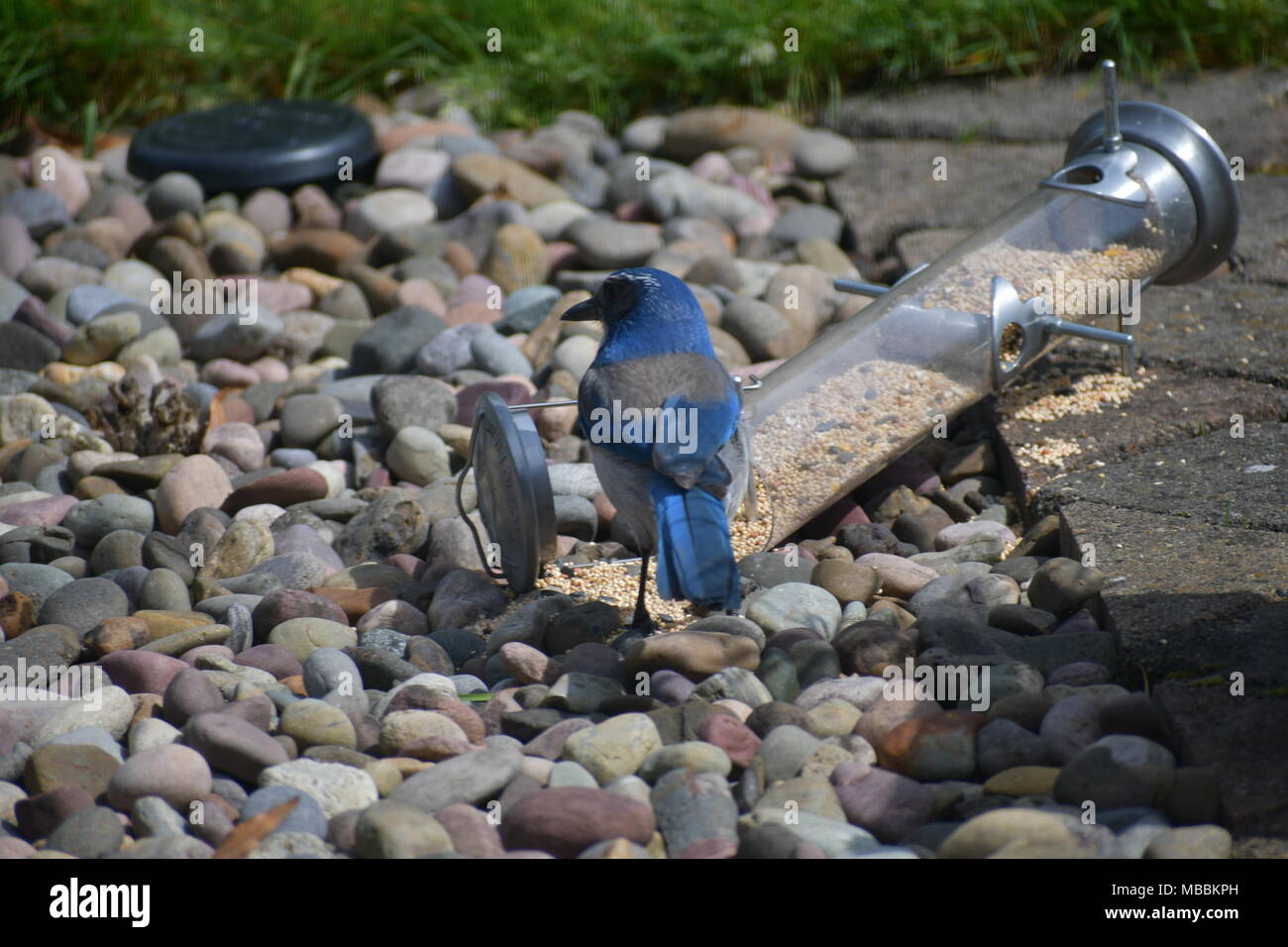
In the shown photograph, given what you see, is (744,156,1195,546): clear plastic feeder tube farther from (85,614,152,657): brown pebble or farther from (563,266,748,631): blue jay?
(85,614,152,657): brown pebble

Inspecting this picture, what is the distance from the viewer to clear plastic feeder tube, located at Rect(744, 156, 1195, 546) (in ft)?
13.1

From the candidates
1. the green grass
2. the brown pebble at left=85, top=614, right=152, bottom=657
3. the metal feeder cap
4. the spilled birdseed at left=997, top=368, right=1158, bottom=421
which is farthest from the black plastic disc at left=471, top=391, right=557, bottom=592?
the green grass

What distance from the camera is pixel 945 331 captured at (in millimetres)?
4180

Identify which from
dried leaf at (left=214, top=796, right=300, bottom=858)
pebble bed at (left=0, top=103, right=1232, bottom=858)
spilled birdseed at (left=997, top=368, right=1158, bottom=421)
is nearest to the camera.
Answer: dried leaf at (left=214, top=796, right=300, bottom=858)

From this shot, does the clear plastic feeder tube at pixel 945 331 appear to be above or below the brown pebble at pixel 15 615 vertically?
above

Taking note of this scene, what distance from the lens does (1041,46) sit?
760 centimetres

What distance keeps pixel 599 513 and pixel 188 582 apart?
1206 millimetres

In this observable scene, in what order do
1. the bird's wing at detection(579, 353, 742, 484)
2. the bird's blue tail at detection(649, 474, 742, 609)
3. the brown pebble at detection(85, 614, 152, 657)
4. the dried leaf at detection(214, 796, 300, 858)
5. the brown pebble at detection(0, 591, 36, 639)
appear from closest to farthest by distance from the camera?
the dried leaf at detection(214, 796, 300, 858) → the bird's blue tail at detection(649, 474, 742, 609) → the bird's wing at detection(579, 353, 742, 484) → the brown pebble at detection(85, 614, 152, 657) → the brown pebble at detection(0, 591, 36, 639)

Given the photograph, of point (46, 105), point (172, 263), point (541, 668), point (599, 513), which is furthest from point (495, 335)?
point (46, 105)

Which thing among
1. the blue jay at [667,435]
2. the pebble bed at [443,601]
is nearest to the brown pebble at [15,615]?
the pebble bed at [443,601]

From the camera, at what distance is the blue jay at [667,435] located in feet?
9.97

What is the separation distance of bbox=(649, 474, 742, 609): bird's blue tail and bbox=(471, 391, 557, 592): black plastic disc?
0.42 meters

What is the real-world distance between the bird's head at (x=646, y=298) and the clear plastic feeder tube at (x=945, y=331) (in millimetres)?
500

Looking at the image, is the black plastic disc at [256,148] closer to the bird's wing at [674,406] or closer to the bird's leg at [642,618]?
the bird's wing at [674,406]
